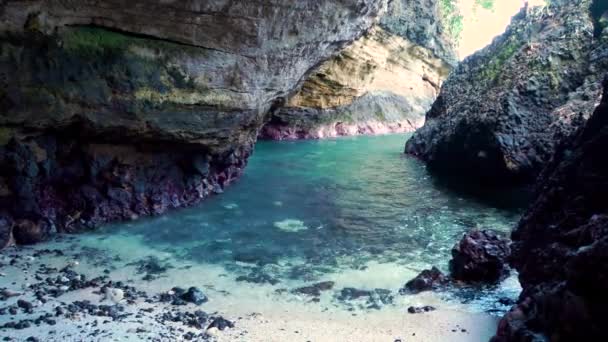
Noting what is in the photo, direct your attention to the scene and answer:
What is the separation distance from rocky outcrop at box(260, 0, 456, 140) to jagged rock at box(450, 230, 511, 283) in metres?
20.5

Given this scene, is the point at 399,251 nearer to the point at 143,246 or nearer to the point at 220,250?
the point at 220,250

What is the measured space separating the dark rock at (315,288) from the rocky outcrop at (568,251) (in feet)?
9.29

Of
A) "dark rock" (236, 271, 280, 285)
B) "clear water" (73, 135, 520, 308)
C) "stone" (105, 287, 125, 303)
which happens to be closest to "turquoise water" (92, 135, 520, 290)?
"clear water" (73, 135, 520, 308)

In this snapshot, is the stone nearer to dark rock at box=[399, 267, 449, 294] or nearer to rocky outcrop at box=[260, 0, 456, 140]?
dark rock at box=[399, 267, 449, 294]

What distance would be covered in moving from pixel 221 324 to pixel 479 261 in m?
4.42

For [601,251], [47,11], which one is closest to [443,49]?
[47,11]

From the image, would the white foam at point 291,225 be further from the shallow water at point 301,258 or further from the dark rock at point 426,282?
the dark rock at point 426,282

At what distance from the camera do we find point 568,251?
216 inches

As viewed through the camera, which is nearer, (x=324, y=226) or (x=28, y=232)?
(x=28, y=232)

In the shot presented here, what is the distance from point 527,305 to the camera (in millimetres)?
5336

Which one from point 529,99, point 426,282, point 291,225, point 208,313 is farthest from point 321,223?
point 529,99

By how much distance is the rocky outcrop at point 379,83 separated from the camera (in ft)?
101

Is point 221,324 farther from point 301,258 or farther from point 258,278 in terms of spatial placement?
point 301,258

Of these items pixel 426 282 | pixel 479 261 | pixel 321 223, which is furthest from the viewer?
pixel 321 223
